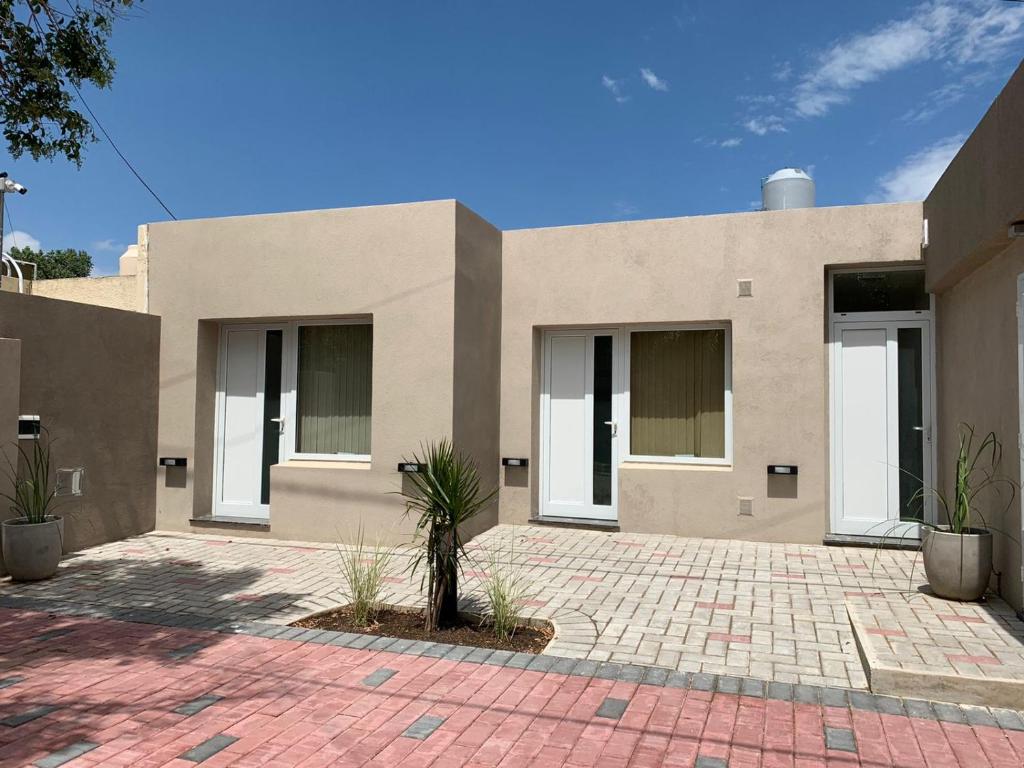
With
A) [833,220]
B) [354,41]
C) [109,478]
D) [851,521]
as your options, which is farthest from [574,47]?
[109,478]

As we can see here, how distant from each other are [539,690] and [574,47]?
11.6m

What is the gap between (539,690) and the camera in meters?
3.91

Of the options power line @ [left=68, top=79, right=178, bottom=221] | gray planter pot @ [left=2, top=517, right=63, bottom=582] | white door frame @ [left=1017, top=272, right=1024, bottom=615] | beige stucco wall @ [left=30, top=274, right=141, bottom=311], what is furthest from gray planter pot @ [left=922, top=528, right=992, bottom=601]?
beige stucco wall @ [left=30, top=274, right=141, bottom=311]

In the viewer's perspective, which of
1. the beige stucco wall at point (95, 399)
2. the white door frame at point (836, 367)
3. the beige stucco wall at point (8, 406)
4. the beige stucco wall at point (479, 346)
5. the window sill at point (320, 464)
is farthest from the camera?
the window sill at point (320, 464)

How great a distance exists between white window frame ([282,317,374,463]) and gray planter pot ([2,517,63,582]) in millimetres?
2740

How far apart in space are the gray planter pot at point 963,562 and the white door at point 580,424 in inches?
151

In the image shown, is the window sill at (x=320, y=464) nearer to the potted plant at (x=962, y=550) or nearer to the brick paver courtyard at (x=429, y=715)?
the brick paver courtyard at (x=429, y=715)

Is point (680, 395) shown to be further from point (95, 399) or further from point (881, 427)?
point (95, 399)

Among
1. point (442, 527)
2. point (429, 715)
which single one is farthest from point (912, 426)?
point (429, 715)

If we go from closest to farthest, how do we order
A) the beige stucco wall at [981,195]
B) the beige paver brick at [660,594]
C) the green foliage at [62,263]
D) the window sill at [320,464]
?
the beige paver brick at [660,594], the beige stucco wall at [981,195], the window sill at [320,464], the green foliage at [62,263]

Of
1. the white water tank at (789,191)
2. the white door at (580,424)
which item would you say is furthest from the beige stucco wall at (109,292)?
the white water tank at (789,191)

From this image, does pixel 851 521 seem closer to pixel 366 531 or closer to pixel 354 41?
pixel 366 531

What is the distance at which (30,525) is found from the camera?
20.5ft

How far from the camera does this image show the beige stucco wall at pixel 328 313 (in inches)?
310
